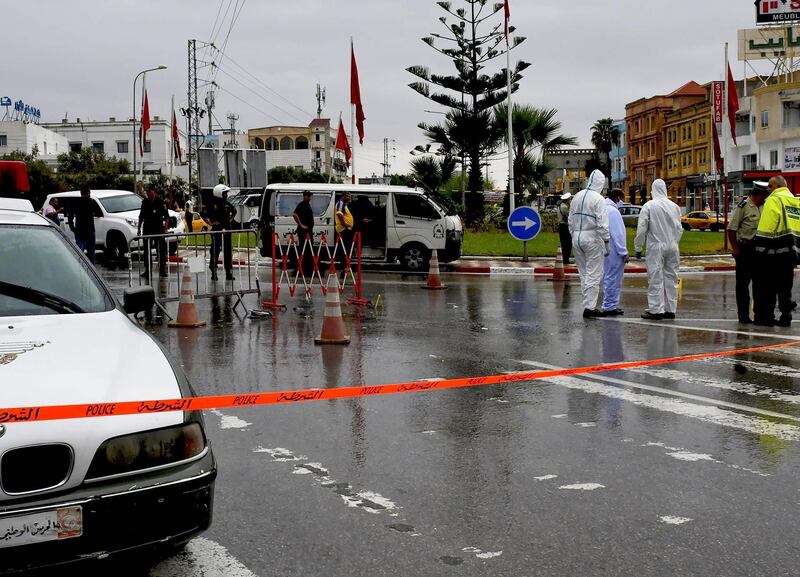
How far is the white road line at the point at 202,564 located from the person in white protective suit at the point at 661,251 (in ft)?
33.3

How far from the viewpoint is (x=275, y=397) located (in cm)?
638

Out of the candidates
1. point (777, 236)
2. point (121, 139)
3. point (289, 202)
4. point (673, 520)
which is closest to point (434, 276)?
point (289, 202)

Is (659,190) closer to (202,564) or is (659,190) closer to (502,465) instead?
(502,465)

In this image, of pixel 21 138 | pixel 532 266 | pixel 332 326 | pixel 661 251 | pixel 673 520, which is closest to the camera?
pixel 673 520

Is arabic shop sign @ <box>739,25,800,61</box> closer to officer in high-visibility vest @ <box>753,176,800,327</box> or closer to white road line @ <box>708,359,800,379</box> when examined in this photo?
officer in high-visibility vest @ <box>753,176,800,327</box>

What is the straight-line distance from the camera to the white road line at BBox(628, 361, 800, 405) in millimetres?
7789

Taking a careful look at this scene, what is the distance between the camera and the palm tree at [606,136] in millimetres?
108500

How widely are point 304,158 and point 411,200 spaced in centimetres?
12934

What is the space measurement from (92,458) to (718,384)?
6.20 meters

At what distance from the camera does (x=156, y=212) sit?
1995cm

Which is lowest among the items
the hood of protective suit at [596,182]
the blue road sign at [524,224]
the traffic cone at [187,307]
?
the traffic cone at [187,307]

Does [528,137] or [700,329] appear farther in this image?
[528,137]

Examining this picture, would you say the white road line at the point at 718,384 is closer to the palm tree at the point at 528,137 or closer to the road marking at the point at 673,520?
the road marking at the point at 673,520

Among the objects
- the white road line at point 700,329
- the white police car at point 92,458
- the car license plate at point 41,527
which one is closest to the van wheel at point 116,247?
the white road line at point 700,329
